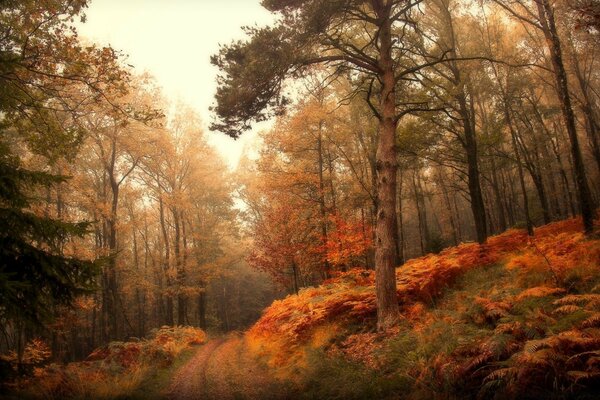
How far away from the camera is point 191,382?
32.3 ft

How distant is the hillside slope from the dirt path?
191cm

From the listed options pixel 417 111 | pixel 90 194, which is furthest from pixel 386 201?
pixel 90 194

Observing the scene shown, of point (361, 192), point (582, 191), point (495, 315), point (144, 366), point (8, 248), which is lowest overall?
point (144, 366)

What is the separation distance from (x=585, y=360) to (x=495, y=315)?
1.94 metres

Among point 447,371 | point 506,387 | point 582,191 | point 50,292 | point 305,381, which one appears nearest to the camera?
point 506,387

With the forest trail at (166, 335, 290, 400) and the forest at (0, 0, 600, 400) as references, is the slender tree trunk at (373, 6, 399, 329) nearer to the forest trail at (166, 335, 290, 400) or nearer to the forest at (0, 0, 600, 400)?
the forest at (0, 0, 600, 400)

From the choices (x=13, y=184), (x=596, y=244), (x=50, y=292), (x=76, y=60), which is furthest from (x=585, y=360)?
(x=76, y=60)

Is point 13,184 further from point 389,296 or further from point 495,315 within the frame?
point 495,315

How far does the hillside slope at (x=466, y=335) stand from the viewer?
427 cm

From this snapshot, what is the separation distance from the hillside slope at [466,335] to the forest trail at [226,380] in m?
0.46

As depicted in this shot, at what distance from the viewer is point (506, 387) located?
422 centimetres

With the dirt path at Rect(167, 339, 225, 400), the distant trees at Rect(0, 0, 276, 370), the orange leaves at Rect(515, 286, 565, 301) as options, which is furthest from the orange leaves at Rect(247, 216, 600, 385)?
the distant trees at Rect(0, 0, 276, 370)

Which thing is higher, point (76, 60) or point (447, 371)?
point (76, 60)

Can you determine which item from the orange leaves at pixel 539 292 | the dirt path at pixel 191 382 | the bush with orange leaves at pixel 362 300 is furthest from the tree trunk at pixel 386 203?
the dirt path at pixel 191 382
